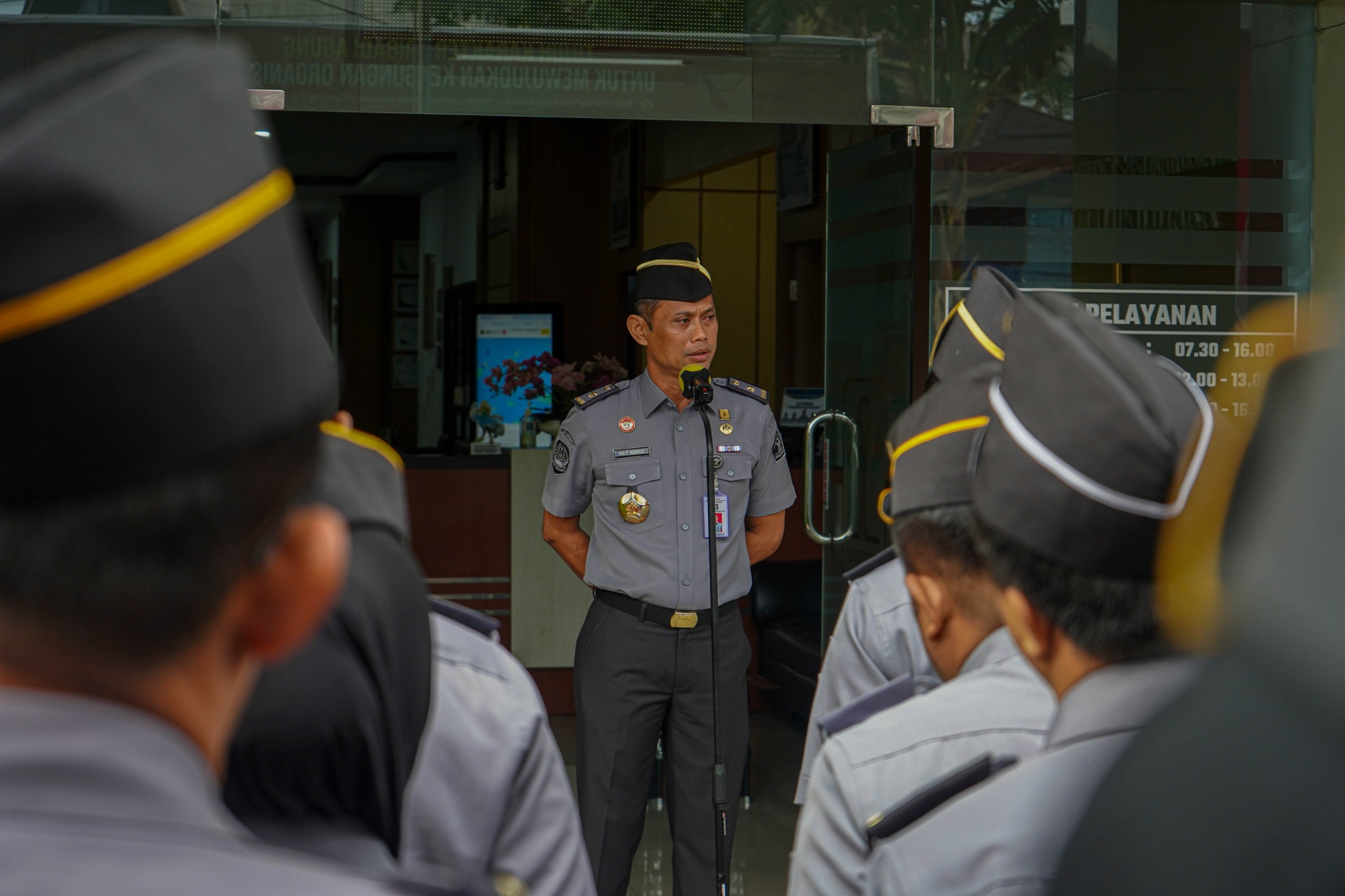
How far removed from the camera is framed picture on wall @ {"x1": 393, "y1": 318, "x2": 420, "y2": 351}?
561 inches

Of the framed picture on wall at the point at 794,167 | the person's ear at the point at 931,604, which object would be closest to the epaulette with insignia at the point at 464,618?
the person's ear at the point at 931,604

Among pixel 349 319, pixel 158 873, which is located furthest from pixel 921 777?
pixel 349 319

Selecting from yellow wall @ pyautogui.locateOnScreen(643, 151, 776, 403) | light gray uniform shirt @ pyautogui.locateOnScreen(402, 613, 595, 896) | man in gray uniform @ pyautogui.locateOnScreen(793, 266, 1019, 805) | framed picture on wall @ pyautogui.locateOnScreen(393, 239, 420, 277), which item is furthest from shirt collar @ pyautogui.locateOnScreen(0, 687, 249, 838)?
framed picture on wall @ pyautogui.locateOnScreen(393, 239, 420, 277)

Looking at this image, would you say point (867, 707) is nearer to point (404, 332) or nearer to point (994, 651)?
point (994, 651)

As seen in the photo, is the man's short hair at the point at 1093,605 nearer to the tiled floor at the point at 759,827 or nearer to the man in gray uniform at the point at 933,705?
the man in gray uniform at the point at 933,705

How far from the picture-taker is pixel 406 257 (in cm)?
1457

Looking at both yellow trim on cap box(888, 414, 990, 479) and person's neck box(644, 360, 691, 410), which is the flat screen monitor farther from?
yellow trim on cap box(888, 414, 990, 479)

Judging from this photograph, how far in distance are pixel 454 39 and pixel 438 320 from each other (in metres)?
9.28

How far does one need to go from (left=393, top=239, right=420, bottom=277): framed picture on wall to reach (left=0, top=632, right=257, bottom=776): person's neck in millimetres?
14266

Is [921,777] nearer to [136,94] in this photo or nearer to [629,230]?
[136,94]

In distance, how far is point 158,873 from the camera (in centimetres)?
45

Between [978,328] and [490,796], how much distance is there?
3.33 ft

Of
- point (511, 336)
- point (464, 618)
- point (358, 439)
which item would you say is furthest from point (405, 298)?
point (358, 439)

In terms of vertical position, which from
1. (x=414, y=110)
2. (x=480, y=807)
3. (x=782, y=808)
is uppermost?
(x=414, y=110)
